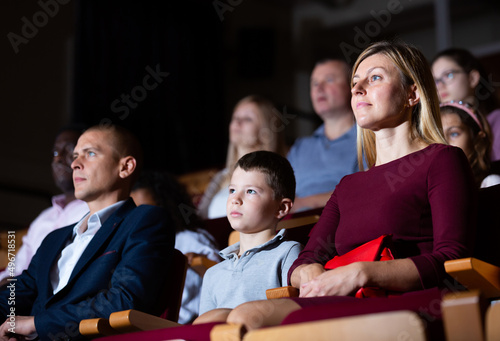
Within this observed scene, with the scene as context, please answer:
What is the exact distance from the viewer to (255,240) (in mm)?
1527

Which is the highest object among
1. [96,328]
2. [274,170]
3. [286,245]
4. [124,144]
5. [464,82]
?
[464,82]

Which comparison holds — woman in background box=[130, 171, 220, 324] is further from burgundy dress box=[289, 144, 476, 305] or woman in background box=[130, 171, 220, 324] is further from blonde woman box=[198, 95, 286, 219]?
burgundy dress box=[289, 144, 476, 305]

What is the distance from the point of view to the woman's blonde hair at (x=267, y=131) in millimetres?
2604

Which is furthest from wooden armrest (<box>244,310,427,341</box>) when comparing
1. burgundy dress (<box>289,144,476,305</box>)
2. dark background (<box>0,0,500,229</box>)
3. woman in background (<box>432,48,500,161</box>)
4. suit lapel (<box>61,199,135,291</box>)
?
dark background (<box>0,0,500,229</box>)

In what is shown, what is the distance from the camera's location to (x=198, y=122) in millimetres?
4863

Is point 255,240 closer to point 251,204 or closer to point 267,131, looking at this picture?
point 251,204

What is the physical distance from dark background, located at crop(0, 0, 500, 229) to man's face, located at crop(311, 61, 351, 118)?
1.86 metres

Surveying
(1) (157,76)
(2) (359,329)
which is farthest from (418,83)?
(1) (157,76)

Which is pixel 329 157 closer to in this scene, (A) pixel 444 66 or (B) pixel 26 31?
(A) pixel 444 66

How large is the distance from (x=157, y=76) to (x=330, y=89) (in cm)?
236

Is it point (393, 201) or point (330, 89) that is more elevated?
point (330, 89)

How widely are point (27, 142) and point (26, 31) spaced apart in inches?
27.4

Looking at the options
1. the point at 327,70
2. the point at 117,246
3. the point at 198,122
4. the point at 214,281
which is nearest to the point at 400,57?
the point at 214,281

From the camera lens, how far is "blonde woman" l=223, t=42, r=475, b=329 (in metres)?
1.10
